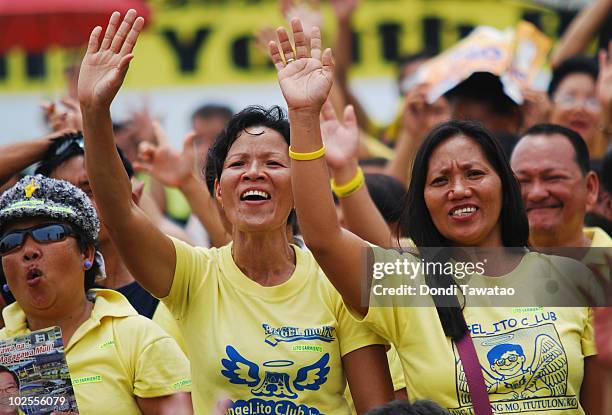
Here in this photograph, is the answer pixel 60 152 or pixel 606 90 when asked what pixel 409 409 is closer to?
pixel 60 152

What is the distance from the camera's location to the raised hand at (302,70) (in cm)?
406

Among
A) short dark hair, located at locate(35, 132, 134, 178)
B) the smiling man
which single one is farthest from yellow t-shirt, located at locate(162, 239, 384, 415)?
the smiling man

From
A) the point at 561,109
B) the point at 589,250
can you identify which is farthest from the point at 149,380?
the point at 561,109

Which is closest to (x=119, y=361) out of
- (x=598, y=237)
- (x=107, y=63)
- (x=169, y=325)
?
(x=169, y=325)

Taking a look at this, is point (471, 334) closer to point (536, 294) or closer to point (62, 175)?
point (536, 294)

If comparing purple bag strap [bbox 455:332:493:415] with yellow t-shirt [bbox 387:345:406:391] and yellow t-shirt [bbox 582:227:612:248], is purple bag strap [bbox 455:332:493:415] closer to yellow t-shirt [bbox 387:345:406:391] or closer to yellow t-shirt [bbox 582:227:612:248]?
yellow t-shirt [bbox 387:345:406:391]

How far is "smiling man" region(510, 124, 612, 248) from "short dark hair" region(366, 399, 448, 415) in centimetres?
181

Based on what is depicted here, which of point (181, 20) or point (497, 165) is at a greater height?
point (181, 20)

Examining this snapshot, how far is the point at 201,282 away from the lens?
14.5 feet

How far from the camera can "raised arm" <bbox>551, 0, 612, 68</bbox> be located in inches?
298

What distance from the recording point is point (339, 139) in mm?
5477

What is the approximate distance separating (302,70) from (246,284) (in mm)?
769

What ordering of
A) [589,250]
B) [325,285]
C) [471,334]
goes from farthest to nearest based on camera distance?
[589,250]
[325,285]
[471,334]

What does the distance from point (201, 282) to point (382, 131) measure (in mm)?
4953
